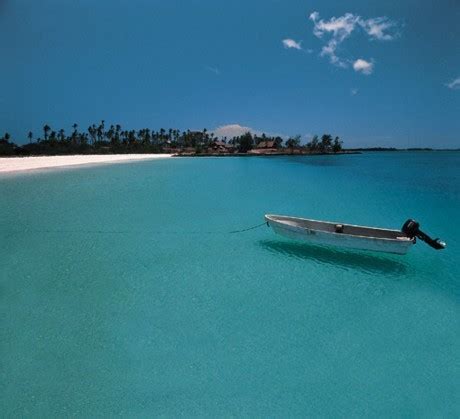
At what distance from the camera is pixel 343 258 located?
10.7 meters

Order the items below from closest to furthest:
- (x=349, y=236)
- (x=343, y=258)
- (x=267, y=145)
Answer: (x=349, y=236)
(x=343, y=258)
(x=267, y=145)

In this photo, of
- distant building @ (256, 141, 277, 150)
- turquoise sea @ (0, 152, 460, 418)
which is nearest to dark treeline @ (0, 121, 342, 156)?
distant building @ (256, 141, 277, 150)

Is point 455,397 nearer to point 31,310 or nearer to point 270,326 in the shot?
point 270,326

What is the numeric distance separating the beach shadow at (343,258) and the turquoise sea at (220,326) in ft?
0.22

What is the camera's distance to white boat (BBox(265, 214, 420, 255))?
9.79 metres

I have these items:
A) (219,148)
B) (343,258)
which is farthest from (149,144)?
(343,258)

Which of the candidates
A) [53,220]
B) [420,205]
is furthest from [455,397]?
[420,205]

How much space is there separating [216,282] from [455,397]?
591 cm

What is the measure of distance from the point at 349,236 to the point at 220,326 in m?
5.44

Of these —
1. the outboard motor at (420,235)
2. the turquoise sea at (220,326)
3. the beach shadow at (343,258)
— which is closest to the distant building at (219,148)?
the turquoise sea at (220,326)

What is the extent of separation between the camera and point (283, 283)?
916 centimetres

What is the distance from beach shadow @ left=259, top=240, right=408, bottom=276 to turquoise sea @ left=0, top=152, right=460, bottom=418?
0.22 feet

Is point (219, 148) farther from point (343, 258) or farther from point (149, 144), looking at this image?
point (343, 258)

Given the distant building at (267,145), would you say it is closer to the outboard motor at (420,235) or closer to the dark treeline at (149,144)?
the dark treeline at (149,144)
